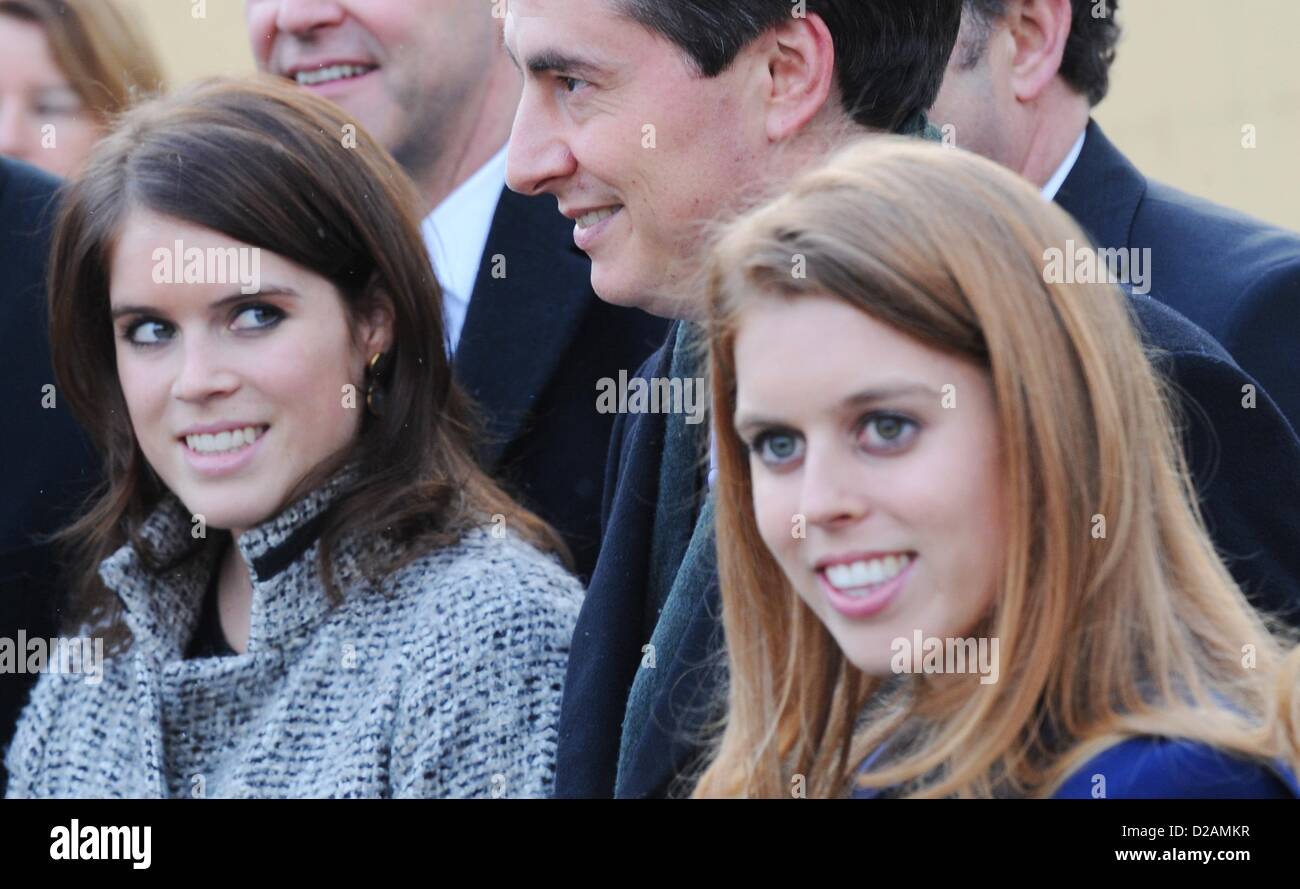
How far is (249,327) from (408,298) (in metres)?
0.27

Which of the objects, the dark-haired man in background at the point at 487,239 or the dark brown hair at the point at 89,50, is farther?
the dark brown hair at the point at 89,50

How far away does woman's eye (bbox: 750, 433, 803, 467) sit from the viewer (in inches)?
85.2

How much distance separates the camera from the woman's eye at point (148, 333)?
325 cm

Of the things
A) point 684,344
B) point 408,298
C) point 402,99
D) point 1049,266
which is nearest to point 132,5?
point 402,99

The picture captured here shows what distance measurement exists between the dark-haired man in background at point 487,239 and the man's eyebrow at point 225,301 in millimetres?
360

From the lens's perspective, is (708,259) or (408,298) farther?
(408,298)

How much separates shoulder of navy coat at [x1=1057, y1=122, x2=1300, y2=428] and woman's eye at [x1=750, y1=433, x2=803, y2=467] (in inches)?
45.7

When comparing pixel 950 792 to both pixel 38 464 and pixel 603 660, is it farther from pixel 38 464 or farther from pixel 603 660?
pixel 38 464

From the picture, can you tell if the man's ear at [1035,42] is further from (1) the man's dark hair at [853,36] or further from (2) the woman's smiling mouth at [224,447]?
(2) the woman's smiling mouth at [224,447]

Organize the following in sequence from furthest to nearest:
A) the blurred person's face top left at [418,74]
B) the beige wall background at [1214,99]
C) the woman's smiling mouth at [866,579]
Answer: the beige wall background at [1214,99]
the blurred person's face top left at [418,74]
the woman's smiling mouth at [866,579]

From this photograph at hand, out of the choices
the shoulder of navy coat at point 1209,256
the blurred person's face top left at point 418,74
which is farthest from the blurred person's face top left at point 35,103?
the shoulder of navy coat at point 1209,256

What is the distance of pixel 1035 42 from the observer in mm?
3732

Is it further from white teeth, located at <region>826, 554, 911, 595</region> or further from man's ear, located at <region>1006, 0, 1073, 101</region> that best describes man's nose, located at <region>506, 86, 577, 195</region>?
man's ear, located at <region>1006, 0, 1073, 101</region>

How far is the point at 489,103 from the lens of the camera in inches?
164
